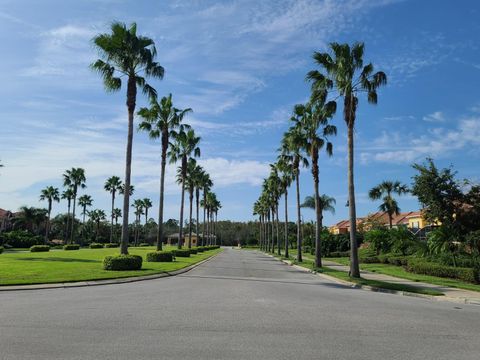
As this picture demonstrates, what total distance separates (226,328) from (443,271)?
19.2m

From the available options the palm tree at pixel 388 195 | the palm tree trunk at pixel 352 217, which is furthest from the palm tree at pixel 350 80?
the palm tree at pixel 388 195

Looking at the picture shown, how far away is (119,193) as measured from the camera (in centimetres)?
10081

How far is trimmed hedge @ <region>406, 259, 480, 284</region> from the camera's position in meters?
21.3

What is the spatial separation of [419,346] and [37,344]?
243 inches

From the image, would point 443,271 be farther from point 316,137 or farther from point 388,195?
point 388,195

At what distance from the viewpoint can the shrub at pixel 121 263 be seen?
22906 mm

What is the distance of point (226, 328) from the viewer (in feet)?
27.9

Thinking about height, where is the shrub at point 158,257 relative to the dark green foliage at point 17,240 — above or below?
below

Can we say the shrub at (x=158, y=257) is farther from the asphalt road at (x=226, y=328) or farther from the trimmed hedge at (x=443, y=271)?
the asphalt road at (x=226, y=328)

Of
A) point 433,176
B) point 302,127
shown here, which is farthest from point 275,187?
point 433,176

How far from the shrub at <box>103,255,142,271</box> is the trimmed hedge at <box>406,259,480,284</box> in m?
16.5

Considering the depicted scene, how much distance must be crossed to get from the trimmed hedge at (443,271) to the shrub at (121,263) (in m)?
16.5

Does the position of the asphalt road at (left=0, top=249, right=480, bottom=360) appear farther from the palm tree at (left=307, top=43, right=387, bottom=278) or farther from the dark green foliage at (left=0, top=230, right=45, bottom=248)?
the dark green foliage at (left=0, top=230, right=45, bottom=248)

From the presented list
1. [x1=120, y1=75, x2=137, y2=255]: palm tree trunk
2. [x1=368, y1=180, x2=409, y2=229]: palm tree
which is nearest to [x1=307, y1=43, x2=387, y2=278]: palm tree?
[x1=120, y1=75, x2=137, y2=255]: palm tree trunk
